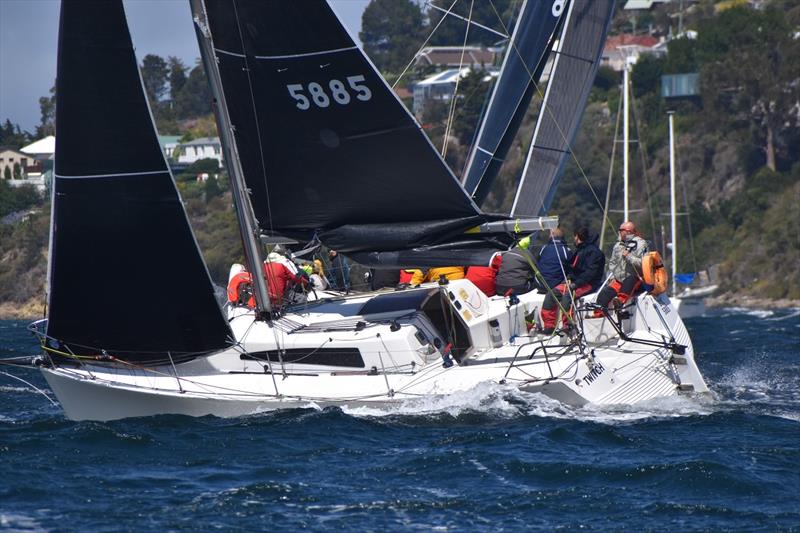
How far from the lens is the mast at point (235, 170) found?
13039 mm

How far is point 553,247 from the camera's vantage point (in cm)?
1426

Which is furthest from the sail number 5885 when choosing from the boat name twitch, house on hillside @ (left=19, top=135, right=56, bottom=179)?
house on hillside @ (left=19, top=135, right=56, bottom=179)

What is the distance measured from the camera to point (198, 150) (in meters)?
74.4

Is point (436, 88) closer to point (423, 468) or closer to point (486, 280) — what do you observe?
point (486, 280)

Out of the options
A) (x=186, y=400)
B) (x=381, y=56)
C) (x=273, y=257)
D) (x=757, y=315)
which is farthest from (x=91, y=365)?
(x=381, y=56)

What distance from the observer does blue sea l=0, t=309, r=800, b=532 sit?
9367 millimetres

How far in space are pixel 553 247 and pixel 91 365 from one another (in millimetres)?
4833

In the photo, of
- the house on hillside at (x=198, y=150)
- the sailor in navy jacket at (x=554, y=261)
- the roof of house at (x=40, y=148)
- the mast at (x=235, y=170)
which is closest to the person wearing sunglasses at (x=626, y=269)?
the sailor in navy jacket at (x=554, y=261)

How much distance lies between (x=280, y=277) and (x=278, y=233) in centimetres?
101

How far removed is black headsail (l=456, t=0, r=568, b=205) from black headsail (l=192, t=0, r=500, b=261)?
5.09 meters

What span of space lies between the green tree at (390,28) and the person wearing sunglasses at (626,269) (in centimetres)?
7008

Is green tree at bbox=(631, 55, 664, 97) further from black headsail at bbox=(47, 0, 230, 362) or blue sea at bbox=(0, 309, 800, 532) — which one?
black headsail at bbox=(47, 0, 230, 362)

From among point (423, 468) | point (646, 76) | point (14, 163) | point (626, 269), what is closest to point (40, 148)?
point (14, 163)

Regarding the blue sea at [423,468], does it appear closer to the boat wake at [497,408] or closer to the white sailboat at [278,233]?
the boat wake at [497,408]
